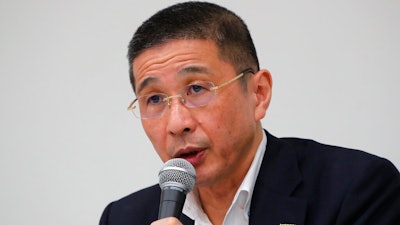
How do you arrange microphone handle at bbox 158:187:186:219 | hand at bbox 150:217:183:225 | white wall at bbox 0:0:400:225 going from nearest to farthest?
hand at bbox 150:217:183:225
microphone handle at bbox 158:187:186:219
white wall at bbox 0:0:400:225

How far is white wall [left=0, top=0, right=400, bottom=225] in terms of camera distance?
10.4ft

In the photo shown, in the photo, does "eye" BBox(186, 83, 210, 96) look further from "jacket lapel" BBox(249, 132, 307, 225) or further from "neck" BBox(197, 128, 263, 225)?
"jacket lapel" BBox(249, 132, 307, 225)

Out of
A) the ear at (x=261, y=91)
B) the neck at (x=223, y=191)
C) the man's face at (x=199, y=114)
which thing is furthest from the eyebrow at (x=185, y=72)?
the neck at (x=223, y=191)

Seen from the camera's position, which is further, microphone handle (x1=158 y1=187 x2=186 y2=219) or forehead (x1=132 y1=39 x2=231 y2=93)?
forehead (x1=132 y1=39 x2=231 y2=93)

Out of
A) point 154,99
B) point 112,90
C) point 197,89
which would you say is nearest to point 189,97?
point 197,89

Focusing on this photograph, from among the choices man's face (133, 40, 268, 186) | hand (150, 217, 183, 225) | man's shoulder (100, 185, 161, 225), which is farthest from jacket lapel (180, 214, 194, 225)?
hand (150, 217, 183, 225)

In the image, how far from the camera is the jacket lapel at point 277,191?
2.26 meters

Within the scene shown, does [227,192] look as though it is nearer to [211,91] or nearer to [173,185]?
[211,91]

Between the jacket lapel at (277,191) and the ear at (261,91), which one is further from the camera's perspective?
the ear at (261,91)

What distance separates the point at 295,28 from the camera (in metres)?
3.31

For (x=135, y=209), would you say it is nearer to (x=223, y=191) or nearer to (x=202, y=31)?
(x=223, y=191)

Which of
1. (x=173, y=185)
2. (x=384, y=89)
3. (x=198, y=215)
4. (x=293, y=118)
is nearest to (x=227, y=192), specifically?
(x=198, y=215)

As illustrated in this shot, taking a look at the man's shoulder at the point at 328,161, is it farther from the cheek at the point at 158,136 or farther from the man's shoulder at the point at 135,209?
the man's shoulder at the point at 135,209

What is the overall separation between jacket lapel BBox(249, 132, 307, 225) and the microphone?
50cm
